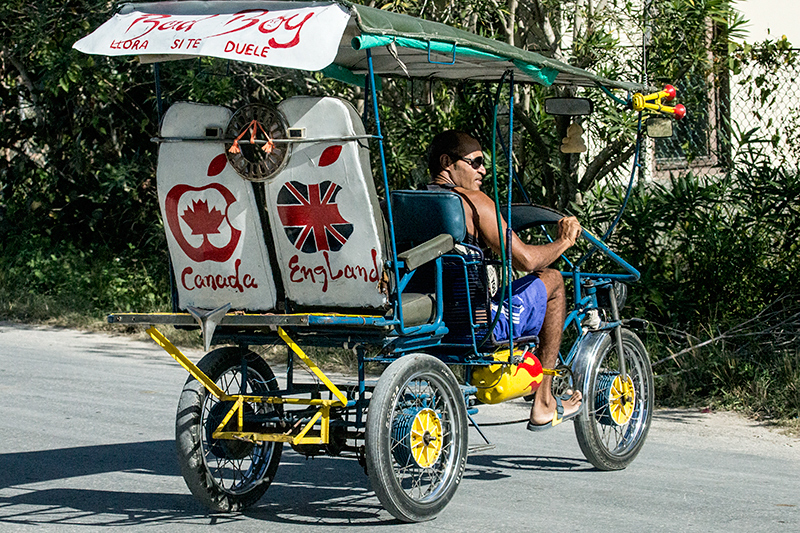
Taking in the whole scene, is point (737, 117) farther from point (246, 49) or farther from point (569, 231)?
point (246, 49)

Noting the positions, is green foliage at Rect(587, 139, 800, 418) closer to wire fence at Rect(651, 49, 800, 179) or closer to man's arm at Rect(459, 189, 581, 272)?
wire fence at Rect(651, 49, 800, 179)

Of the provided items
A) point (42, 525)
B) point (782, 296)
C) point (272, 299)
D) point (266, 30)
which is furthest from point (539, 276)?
point (782, 296)

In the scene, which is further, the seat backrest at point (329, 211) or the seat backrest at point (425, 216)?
the seat backrest at point (425, 216)

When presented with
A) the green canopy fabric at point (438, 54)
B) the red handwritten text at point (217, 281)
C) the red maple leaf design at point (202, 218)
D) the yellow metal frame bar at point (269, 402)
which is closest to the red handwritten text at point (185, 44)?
the green canopy fabric at point (438, 54)

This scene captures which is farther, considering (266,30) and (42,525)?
(42,525)

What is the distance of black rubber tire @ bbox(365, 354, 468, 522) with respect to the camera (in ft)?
15.2

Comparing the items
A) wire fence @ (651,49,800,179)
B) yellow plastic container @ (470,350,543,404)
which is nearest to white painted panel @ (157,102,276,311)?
yellow plastic container @ (470,350,543,404)

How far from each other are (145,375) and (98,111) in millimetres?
5126

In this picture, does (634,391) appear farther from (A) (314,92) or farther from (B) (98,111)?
(B) (98,111)

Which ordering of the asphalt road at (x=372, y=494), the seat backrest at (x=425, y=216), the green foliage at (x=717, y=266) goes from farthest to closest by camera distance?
the green foliage at (x=717, y=266) → the seat backrest at (x=425, y=216) → the asphalt road at (x=372, y=494)

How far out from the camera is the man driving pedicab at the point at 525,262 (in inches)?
214

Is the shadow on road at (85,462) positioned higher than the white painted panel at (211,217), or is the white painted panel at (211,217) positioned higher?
the white painted panel at (211,217)

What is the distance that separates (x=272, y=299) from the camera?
16.2ft

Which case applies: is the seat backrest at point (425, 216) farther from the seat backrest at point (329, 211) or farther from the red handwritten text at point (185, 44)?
the red handwritten text at point (185, 44)
